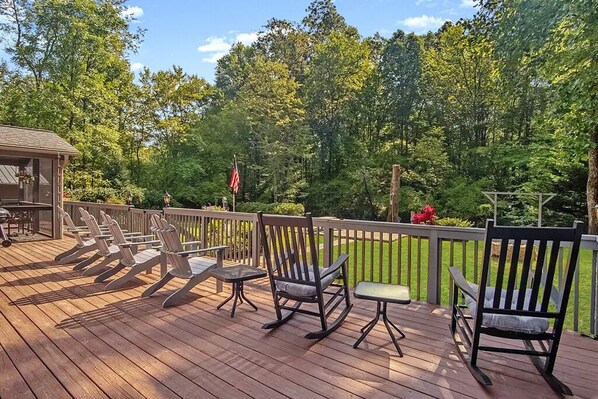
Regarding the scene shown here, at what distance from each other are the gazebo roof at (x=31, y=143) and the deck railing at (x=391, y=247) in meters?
1.73

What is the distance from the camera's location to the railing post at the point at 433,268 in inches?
152

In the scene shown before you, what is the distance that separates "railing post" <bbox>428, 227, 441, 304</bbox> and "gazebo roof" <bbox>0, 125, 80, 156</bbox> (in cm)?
867

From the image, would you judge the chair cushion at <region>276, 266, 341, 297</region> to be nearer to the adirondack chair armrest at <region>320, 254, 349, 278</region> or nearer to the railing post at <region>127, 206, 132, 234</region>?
the adirondack chair armrest at <region>320, 254, 349, 278</region>

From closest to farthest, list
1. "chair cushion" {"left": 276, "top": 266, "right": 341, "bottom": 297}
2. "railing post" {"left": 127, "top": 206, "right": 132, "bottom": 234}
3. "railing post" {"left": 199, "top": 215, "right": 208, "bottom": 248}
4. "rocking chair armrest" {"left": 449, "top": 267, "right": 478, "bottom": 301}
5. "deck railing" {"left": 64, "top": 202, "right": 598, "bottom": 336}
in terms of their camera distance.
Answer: "rocking chair armrest" {"left": 449, "top": 267, "right": 478, "bottom": 301} → "chair cushion" {"left": 276, "top": 266, "right": 341, "bottom": 297} → "deck railing" {"left": 64, "top": 202, "right": 598, "bottom": 336} → "railing post" {"left": 199, "top": 215, "right": 208, "bottom": 248} → "railing post" {"left": 127, "top": 206, "right": 132, "bottom": 234}

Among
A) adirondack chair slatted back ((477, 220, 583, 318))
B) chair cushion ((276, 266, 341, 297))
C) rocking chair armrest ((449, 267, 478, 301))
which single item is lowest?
chair cushion ((276, 266, 341, 297))

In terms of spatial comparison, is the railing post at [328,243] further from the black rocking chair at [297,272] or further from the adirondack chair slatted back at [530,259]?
the adirondack chair slatted back at [530,259]

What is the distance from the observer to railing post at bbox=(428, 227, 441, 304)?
3859mm

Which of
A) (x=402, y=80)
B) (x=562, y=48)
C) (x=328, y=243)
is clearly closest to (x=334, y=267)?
(x=328, y=243)

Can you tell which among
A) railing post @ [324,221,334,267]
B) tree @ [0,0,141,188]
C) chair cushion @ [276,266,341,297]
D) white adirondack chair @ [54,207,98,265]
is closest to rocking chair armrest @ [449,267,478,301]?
chair cushion @ [276,266,341,297]

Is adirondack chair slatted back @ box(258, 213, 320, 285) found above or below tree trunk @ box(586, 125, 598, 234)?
below

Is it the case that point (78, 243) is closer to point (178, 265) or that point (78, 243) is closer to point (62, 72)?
point (178, 265)

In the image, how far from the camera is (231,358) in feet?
8.75

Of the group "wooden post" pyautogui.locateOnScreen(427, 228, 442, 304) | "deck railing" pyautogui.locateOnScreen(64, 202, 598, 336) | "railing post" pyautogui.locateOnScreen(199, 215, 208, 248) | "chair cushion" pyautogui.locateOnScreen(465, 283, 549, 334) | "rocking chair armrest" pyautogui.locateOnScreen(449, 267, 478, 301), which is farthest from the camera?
"railing post" pyautogui.locateOnScreen(199, 215, 208, 248)

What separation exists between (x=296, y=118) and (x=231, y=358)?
17.4 metres
